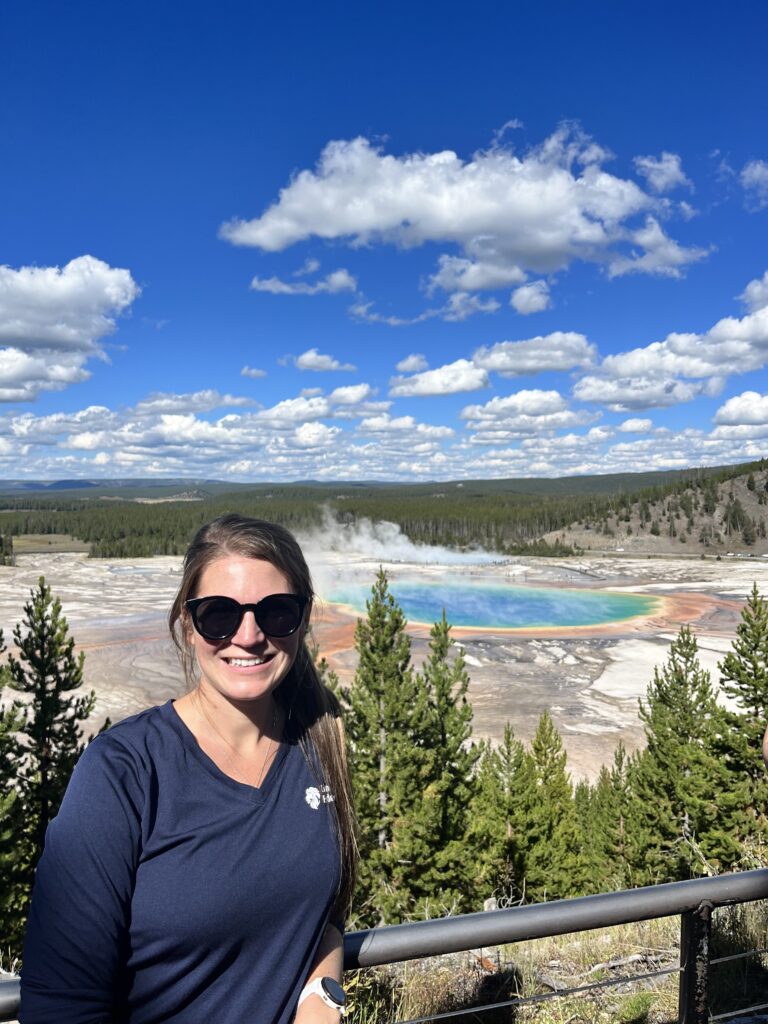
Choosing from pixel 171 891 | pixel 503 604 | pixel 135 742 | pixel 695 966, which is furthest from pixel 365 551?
pixel 171 891

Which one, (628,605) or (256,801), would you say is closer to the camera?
(256,801)

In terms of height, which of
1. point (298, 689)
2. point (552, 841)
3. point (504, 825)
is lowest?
point (552, 841)

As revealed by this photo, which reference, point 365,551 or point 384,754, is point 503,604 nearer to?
point 384,754

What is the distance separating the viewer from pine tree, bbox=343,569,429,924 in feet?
64.5

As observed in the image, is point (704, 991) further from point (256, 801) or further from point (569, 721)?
point (569, 721)

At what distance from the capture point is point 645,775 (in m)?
22.6

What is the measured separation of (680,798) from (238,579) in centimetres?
2301

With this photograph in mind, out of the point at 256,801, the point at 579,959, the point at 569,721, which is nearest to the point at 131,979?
the point at 256,801

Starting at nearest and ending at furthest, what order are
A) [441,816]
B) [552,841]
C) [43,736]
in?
[43,736]
[441,816]
[552,841]

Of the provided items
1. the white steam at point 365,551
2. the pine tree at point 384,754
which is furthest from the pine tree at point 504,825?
the white steam at point 365,551

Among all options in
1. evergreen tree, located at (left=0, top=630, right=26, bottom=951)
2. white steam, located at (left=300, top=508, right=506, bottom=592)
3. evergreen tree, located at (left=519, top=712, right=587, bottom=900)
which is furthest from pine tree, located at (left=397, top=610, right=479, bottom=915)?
white steam, located at (left=300, top=508, right=506, bottom=592)

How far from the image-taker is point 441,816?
67.9ft

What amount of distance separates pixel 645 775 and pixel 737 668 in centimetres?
463

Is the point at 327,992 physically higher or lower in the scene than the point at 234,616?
lower
